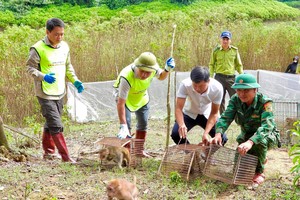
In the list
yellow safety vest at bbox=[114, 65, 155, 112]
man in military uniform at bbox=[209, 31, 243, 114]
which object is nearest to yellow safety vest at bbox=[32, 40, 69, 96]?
yellow safety vest at bbox=[114, 65, 155, 112]

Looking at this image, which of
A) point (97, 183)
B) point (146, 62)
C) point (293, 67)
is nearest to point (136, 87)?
point (146, 62)

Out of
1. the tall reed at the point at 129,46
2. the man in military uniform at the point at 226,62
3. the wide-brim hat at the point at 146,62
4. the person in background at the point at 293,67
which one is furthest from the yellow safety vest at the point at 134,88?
the person in background at the point at 293,67

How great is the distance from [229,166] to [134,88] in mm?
1504

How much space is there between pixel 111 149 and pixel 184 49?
24.7 ft

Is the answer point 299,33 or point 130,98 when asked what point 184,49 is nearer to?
point 299,33

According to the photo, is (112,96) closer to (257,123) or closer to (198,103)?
(198,103)

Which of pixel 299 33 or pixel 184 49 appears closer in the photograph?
pixel 184 49

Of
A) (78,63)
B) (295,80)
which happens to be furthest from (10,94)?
(295,80)

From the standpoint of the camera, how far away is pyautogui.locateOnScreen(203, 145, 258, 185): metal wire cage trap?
5336mm

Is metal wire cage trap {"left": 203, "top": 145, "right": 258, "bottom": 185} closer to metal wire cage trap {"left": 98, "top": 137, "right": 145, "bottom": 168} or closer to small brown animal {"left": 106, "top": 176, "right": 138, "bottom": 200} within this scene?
metal wire cage trap {"left": 98, "top": 137, "right": 145, "bottom": 168}

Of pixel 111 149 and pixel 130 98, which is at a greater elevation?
pixel 130 98

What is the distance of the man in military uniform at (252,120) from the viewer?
5305 mm

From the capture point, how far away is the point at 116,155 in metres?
5.80

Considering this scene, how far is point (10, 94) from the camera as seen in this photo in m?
10.6
